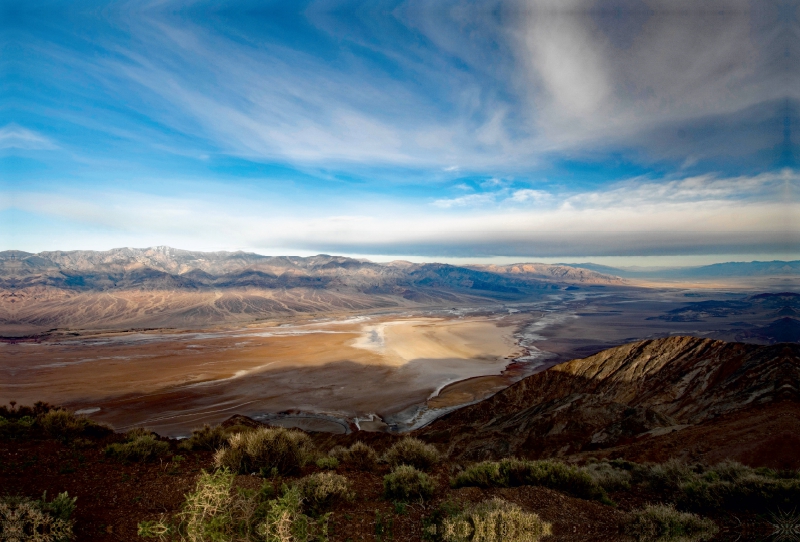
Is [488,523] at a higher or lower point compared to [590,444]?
higher

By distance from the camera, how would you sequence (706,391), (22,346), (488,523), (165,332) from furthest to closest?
1. (165,332)
2. (22,346)
3. (706,391)
4. (488,523)

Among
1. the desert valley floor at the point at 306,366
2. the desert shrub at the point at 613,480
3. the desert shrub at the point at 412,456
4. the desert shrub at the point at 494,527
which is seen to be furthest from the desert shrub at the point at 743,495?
the desert valley floor at the point at 306,366

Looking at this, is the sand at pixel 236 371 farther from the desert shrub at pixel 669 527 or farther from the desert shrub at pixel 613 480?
the desert shrub at pixel 669 527

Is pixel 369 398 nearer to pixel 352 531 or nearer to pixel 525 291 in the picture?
pixel 352 531

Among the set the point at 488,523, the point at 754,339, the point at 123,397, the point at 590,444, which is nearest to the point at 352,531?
the point at 488,523

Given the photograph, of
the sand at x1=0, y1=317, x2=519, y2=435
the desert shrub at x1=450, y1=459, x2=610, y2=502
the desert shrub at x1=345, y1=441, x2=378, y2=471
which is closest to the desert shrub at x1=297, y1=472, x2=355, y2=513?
the desert shrub at x1=345, y1=441, x2=378, y2=471

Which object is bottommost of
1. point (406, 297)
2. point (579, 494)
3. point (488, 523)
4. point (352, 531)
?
point (406, 297)

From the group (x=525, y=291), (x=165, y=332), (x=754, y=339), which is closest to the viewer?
(x=754, y=339)
